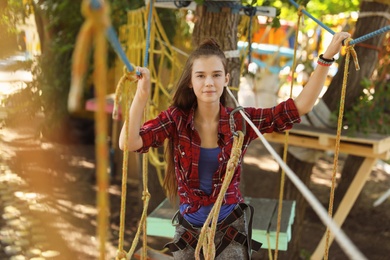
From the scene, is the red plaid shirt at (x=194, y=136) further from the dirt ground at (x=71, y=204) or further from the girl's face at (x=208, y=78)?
the dirt ground at (x=71, y=204)

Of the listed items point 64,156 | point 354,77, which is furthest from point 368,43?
point 64,156

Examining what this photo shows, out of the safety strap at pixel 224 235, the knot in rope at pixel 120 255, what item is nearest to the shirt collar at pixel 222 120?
the safety strap at pixel 224 235

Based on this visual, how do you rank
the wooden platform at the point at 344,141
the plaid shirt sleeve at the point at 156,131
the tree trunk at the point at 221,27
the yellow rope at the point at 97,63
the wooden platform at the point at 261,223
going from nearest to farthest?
the yellow rope at the point at 97,63
the plaid shirt sleeve at the point at 156,131
the wooden platform at the point at 261,223
the tree trunk at the point at 221,27
the wooden platform at the point at 344,141

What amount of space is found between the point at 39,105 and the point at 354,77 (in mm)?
2090

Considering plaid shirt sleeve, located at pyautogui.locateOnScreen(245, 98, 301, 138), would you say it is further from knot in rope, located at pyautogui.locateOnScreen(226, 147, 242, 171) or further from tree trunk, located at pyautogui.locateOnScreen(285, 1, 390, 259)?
tree trunk, located at pyautogui.locateOnScreen(285, 1, 390, 259)

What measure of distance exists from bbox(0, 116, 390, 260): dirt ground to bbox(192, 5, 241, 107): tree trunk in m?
1.27

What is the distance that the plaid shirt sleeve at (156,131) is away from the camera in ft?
4.95

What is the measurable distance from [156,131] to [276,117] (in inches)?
14.6

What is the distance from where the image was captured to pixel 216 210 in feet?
4.53

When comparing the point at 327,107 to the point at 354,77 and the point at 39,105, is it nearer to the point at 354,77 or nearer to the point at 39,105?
the point at 354,77

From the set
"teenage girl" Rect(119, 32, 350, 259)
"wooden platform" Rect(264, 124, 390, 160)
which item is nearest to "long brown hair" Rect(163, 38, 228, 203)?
"teenage girl" Rect(119, 32, 350, 259)

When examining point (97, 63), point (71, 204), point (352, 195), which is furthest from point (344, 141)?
point (97, 63)

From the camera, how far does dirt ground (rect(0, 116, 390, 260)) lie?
3.12 m

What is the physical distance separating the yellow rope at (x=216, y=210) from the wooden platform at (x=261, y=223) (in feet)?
2.64
